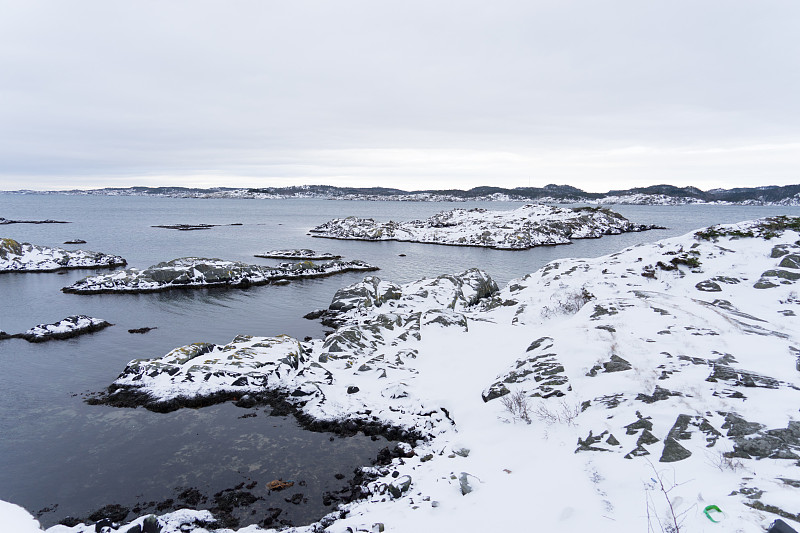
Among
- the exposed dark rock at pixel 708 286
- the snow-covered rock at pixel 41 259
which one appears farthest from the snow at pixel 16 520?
the snow-covered rock at pixel 41 259

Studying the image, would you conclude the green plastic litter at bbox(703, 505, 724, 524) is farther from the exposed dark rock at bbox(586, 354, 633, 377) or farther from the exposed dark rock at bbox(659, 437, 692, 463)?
the exposed dark rock at bbox(586, 354, 633, 377)

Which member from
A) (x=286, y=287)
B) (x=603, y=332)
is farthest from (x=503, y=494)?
(x=286, y=287)

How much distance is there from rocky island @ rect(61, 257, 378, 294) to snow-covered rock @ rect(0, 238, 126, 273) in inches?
466

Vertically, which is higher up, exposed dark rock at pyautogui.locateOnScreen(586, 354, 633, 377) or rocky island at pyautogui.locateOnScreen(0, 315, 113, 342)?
exposed dark rock at pyautogui.locateOnScreen(586, 354, 633, 377)

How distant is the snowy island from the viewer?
705cm

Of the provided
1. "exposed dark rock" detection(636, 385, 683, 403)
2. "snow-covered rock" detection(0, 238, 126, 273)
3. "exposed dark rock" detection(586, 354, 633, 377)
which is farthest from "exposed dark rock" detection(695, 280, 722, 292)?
"snow-covered rock" detection(0, 238, 126, 273)

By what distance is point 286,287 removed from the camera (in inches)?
1561

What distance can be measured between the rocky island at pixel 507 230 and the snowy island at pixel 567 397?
5359 cm

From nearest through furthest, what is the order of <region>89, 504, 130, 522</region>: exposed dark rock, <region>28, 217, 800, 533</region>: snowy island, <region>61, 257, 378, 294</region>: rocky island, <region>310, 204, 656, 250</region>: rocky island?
1. <region>28, 217, 800, 533</region>: snowy island
2. <region>89, 504, 130, 522</region>: exposed dark rock
3. <region>61, 257, 378, 294</region>: rocky island
4. <region>310, 204, 656, 250</region>: rocky island

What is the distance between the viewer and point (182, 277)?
128ft

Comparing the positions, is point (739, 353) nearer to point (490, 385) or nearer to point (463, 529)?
point (490, 385)

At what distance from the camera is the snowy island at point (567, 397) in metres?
7.05

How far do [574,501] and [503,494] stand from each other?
1.41 meters

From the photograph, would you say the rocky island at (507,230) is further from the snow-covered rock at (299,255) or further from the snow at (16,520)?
the snow at (16,520)
